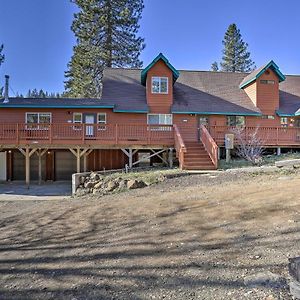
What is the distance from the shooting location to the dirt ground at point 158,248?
10.9ft

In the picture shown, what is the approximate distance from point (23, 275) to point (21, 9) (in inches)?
861

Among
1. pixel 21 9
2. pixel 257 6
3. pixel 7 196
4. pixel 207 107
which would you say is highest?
pixel 21 9

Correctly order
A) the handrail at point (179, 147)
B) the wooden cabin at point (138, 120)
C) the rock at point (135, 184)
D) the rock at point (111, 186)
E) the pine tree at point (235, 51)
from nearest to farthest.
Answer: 1. the rock at point (135, 184)
2. the rock at point (111, 186)
3. the handrail at point (179, 147)
4. the wooden cabin at point (138, 120)
5. the pine tree at point (235, 51)

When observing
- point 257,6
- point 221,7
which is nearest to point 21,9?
point 221,7

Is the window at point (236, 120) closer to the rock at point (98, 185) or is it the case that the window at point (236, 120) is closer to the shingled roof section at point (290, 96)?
the shingled roof section at point (290, 96)

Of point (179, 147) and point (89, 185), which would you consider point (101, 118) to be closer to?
point (179, 147)

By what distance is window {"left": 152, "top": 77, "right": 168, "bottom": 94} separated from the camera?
63.4ft

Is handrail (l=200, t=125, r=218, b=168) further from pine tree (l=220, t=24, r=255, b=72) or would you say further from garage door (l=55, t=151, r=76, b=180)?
pine tree (l=220, t=24, r=255, b=72)

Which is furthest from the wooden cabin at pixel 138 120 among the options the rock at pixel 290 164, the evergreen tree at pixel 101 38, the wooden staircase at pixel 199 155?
the evergreen tree at pixel 101 38

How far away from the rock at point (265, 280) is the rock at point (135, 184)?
787 centimetres

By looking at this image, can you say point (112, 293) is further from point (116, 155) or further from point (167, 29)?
point (167, 29)

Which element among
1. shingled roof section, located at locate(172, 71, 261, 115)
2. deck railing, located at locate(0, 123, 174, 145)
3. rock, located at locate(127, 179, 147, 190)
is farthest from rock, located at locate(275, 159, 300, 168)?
shingled roof section, located at locate(172, 71, 261, 115)

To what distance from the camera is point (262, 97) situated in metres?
20.1

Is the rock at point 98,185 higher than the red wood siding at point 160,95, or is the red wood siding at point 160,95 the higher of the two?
the red wood siding at point 160,95
